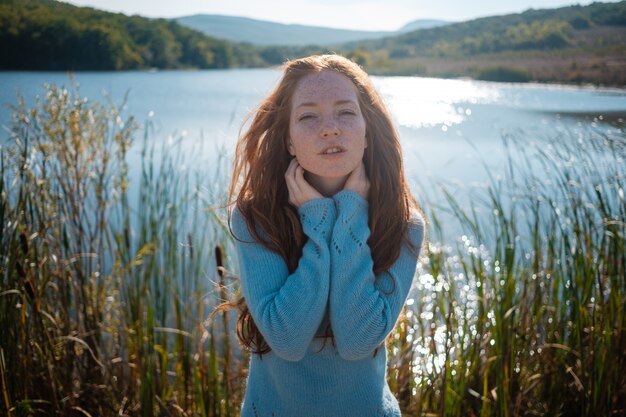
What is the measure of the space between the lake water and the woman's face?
25 cm

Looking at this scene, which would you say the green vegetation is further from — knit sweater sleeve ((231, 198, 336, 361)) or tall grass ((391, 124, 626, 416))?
tall grass ((391, 124, 626, 416))

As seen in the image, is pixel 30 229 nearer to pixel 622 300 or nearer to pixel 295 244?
pixel 295 244

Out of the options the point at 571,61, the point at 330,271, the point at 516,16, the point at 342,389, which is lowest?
the point at 342,389

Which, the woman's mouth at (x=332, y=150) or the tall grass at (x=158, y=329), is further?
the tall grass at (x=158, y=329)

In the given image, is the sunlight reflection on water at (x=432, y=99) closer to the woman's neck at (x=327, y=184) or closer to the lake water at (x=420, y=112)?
the lake water at (x=420, y=112)

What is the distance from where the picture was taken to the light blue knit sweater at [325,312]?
1219 mm

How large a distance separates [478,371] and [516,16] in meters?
4.23

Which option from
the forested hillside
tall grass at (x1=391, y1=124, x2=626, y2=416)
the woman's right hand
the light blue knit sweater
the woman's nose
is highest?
the forested hillside

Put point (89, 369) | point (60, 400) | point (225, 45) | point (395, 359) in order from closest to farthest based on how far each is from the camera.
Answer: point (60, 400) → point (89, 369) → point (395, 359) → point (225, 45)

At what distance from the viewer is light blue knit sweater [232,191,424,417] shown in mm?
1219

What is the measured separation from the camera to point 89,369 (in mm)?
2467

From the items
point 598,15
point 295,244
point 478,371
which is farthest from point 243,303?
point 598,15

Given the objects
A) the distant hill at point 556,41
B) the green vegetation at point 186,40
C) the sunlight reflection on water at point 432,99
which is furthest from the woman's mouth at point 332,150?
the sunlight reflection on water at point 432,99

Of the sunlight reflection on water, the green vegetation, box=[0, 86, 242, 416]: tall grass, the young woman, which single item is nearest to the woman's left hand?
the young woman
